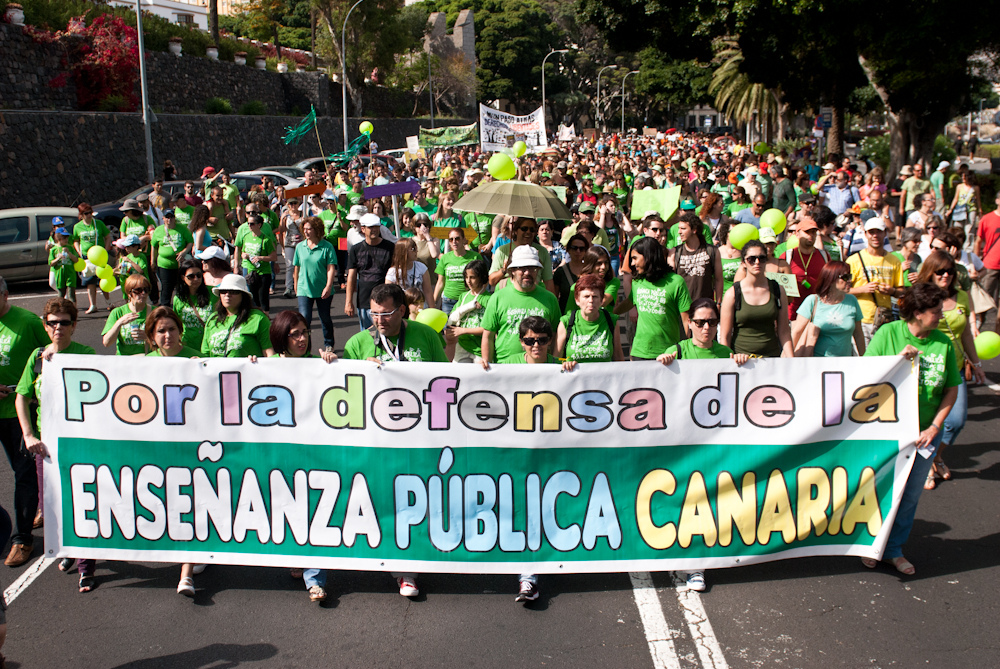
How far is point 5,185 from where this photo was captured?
22781 mm

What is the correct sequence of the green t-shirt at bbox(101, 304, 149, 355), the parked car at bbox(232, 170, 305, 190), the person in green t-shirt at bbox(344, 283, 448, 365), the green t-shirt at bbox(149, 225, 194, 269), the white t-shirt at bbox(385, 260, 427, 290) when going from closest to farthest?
the person in green t-shirt at bbox(344, 283, 448, 365) < the green t-shirt at bbox(101, 304, 149, 355) < the white t-shirt at bbox(385, 260, 427, 290) < the green t-shirt at bbox(149, 225, 194, 269) < the parked car at bbox(232, 170, 305, 190)

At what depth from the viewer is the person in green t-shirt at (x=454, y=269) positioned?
26.2ft

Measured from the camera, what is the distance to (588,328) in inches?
221

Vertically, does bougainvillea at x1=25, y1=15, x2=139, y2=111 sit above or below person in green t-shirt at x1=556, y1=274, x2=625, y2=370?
above

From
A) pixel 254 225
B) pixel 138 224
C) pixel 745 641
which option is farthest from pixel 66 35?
pixel 745 641

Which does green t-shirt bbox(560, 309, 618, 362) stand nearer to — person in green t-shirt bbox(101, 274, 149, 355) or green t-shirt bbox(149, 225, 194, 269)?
person in green t-shirt bbox(101, 274, 149, 355)

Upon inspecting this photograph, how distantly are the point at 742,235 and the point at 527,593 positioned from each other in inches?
167

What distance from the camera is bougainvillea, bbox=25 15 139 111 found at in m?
28.5

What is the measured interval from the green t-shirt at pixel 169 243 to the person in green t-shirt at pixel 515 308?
6046mm

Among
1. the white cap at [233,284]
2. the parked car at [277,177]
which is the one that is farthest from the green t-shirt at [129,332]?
the parked car at [277,177]

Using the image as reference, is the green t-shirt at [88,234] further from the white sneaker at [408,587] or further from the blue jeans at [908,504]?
the blue jeans at [908,504]

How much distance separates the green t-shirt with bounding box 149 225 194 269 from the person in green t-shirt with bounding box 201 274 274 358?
5.26 meters

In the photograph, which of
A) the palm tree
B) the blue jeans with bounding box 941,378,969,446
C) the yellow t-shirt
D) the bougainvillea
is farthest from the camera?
the palm tree

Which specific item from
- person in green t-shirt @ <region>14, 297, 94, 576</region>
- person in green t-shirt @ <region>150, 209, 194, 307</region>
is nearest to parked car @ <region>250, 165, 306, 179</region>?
person in green t-shirt @ <region>150, 209, 194, 307</region>
